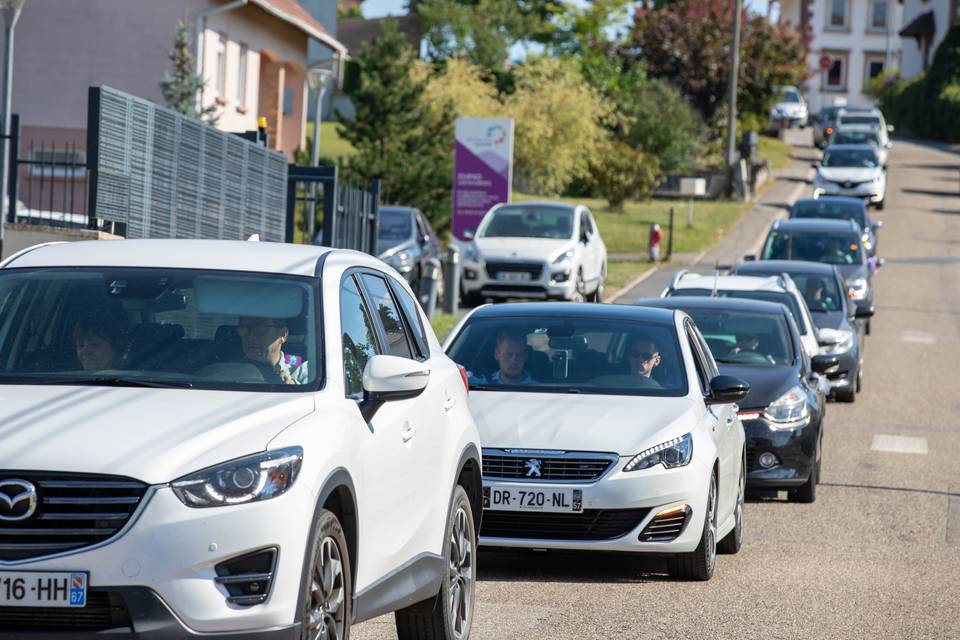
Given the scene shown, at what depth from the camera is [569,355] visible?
36.2 ft

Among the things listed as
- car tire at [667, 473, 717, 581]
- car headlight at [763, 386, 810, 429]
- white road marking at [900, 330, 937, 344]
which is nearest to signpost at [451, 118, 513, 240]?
white road marking at [900, 330, 937, 344]

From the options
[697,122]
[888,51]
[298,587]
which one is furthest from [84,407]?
[888,51]

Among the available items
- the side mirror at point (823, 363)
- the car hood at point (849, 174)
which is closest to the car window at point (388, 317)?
the side mirror at point (823, 363)

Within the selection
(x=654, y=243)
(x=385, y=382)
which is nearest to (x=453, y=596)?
(x=385, y=382)

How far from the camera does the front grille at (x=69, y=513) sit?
5.35 m

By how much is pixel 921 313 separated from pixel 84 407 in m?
29.5

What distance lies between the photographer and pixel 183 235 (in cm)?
1869

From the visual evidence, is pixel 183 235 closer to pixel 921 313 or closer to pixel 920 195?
pixel 921 313

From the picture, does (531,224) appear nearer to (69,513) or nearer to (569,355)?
(569,355)

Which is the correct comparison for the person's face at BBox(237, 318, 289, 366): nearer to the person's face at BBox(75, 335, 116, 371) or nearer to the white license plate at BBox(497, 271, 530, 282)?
the person's face at BBox(75, 335, 116, 371)

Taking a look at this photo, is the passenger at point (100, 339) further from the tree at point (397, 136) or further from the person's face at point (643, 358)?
the tree at point (397, 136)

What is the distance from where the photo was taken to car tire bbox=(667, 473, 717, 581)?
32.7 ft

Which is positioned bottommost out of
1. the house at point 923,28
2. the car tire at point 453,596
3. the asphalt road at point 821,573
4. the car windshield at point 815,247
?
the asphalt road at point 821,573

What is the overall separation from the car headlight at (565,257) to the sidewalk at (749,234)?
4.18ft
